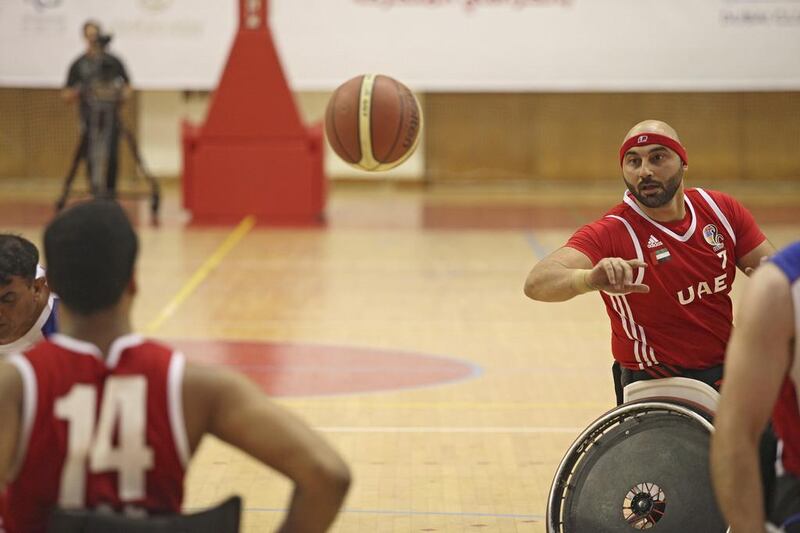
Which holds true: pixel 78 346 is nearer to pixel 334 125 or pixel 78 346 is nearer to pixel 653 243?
pixel 653 243

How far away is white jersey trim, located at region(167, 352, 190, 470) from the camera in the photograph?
257 centimetres

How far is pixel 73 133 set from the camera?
19734 millimetres

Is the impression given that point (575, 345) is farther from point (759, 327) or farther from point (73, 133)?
point (73, 133)

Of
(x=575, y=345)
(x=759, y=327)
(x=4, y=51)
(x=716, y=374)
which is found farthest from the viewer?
(x=4, y=51)

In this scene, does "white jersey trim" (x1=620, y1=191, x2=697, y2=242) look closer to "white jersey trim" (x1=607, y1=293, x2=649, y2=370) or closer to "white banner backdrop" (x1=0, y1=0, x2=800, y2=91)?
"white jersey trim" (x1=607, y1=293, x2=649, y2=370)

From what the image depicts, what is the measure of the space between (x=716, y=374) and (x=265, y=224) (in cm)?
1121

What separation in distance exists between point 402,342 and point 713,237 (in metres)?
4.64

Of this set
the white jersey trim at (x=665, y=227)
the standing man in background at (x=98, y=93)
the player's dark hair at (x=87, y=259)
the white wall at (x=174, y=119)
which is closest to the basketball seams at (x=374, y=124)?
the white jersey trim at (x=665, y=227)

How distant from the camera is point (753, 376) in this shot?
253cm

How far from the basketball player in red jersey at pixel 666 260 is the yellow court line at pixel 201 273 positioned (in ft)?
17.2

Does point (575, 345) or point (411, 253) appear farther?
point (411, 253)

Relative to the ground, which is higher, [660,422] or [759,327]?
[759,327]

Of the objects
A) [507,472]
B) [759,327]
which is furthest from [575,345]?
[759,327]

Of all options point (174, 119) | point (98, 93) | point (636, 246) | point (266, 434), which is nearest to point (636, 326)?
point (636, 246)
